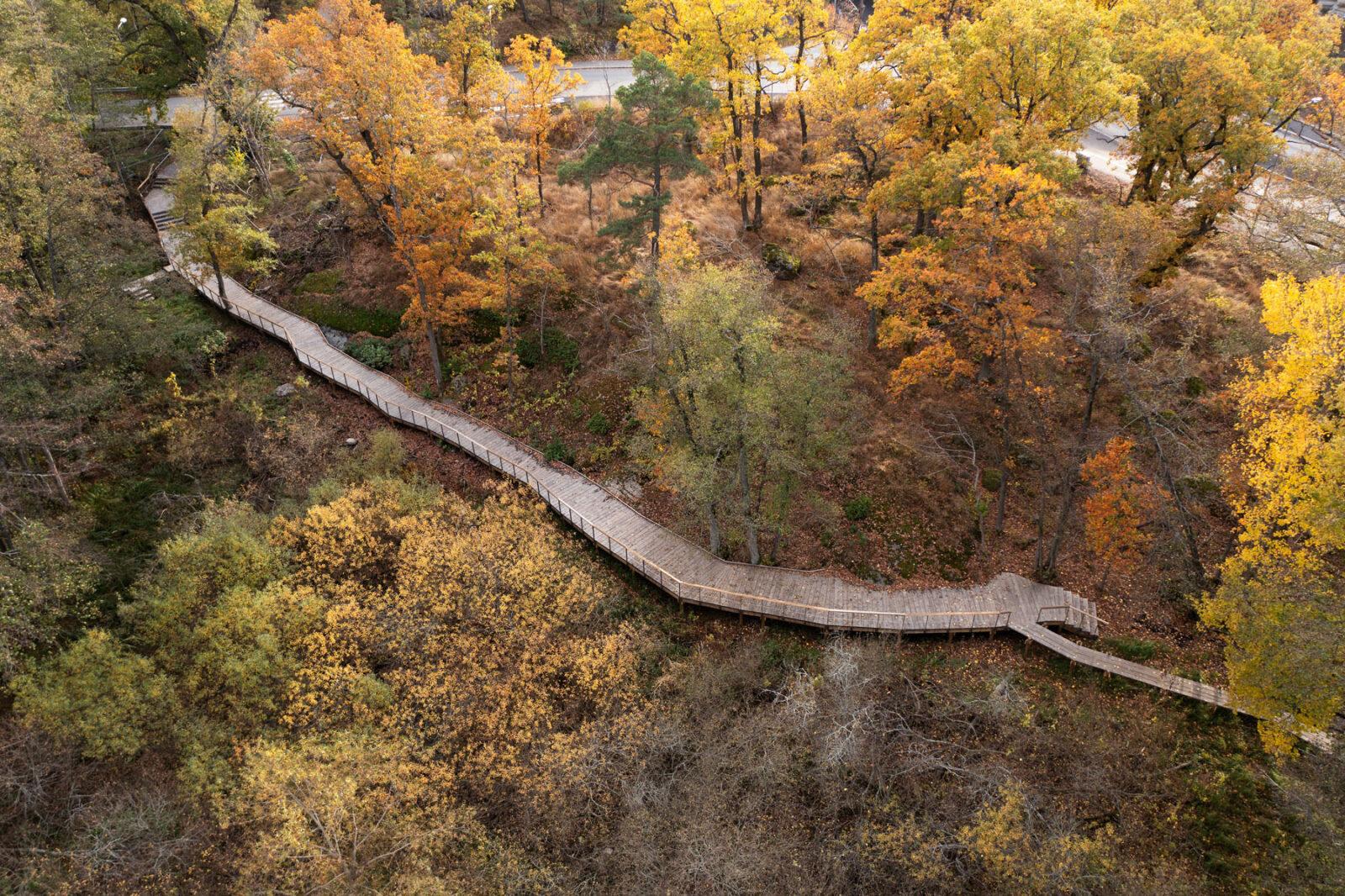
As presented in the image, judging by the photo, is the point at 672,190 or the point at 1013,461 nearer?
the point at 1013,461

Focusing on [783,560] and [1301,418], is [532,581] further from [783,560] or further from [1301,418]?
[1301,418]

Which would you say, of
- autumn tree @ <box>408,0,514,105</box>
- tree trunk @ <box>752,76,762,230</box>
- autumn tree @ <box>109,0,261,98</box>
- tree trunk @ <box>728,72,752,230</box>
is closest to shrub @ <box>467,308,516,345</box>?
autumn tree @ <box>408,0,514,105</box>

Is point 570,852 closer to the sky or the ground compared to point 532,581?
closer to the ground

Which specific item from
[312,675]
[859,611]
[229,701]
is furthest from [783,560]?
[229,701]

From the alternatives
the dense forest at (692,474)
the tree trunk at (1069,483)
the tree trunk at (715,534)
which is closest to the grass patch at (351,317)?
the dense forest at (692,474)

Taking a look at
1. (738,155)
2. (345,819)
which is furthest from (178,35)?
(345,819)

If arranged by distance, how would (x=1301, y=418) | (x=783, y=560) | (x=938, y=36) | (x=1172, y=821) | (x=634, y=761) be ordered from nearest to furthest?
(x=1301, y=418) < (x=1172, y=821) < (x=634, y=761) < (x=783, y=560) < (x=938, y=36)

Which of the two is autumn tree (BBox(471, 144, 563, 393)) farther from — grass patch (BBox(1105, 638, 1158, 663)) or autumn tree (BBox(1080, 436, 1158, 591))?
grass patch (BBox(1105, 638, 1158, 663))

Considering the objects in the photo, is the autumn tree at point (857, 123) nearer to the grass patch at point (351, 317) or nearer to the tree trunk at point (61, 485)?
the grass patch at point (351, 317)
